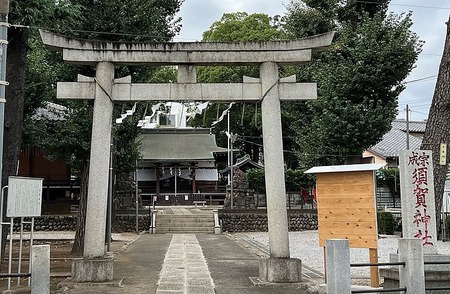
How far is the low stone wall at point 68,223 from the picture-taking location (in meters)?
23.7

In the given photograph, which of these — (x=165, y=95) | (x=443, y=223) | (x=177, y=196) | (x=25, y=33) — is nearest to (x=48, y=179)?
(x=177, y=196)

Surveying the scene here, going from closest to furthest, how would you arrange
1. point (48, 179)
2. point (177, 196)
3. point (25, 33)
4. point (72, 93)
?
point (72, 93), point (25, 33), point (48, 179), point (177, 196)

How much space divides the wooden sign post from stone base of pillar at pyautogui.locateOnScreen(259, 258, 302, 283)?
2.71 feet

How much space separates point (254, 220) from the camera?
25016 mm

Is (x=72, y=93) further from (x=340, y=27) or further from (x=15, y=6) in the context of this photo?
(x=340, y=27)

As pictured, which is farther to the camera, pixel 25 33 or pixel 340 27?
pixel 340 27

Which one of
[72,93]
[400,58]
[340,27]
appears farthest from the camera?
[340,27]

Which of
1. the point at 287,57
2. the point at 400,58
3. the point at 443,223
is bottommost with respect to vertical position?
the point at 443,223

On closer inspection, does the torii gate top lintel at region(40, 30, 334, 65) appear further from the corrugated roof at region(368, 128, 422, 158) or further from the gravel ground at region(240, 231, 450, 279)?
the corrugated roof at region(368, 128, 422, 158)

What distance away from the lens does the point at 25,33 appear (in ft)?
33.8

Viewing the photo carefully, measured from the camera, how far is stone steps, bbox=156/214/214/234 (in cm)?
2412

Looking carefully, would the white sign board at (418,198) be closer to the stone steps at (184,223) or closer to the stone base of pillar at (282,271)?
the stone base of pillar at (282,271)

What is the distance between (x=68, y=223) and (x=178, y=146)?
45.9 ft

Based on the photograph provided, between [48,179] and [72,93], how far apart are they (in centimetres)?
1672
